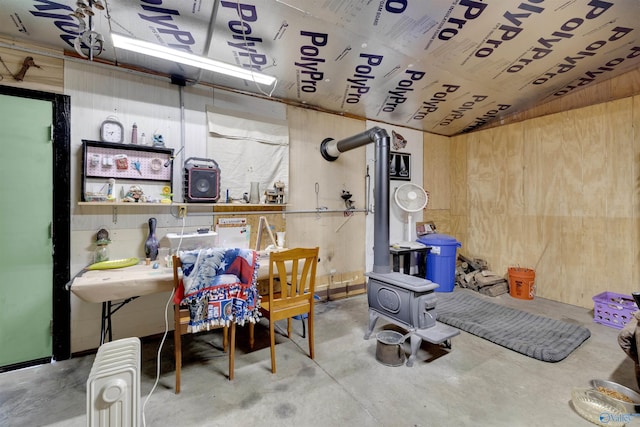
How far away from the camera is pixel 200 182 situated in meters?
2.85

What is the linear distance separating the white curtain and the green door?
4.52 ft

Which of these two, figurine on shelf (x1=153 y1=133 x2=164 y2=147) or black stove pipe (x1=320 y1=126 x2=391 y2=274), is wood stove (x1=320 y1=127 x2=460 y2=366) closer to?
black stove pipe (x1=320 y1=126 x2=391 y2=274)

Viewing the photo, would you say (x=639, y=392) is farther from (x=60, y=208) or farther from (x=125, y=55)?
(x=125, y=55)

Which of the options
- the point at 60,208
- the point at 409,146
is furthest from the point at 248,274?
the point at 409,146

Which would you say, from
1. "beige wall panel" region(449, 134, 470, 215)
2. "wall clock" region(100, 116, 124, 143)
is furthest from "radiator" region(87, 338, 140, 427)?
"beige wall panel" region(449, 134, 470, 215)

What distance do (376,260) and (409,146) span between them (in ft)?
8.70

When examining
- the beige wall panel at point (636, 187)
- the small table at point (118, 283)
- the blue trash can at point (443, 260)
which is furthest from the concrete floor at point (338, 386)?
the blue trash can at point (443, 260)

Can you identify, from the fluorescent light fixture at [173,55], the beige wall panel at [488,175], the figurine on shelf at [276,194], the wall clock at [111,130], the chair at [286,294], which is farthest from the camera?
the beige wall panel at [488,175]

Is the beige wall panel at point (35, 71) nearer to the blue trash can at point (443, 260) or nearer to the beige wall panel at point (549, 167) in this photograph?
the blue trash can at point (443, 260)

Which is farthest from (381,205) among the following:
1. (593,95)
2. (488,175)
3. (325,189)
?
(593,95)

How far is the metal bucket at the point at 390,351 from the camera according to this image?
2.37 m

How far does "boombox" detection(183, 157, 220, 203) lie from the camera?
2.80 metres

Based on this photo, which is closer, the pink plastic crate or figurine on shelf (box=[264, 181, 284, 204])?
the pink plastic crate

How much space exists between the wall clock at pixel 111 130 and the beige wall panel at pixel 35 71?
1.30 feet
